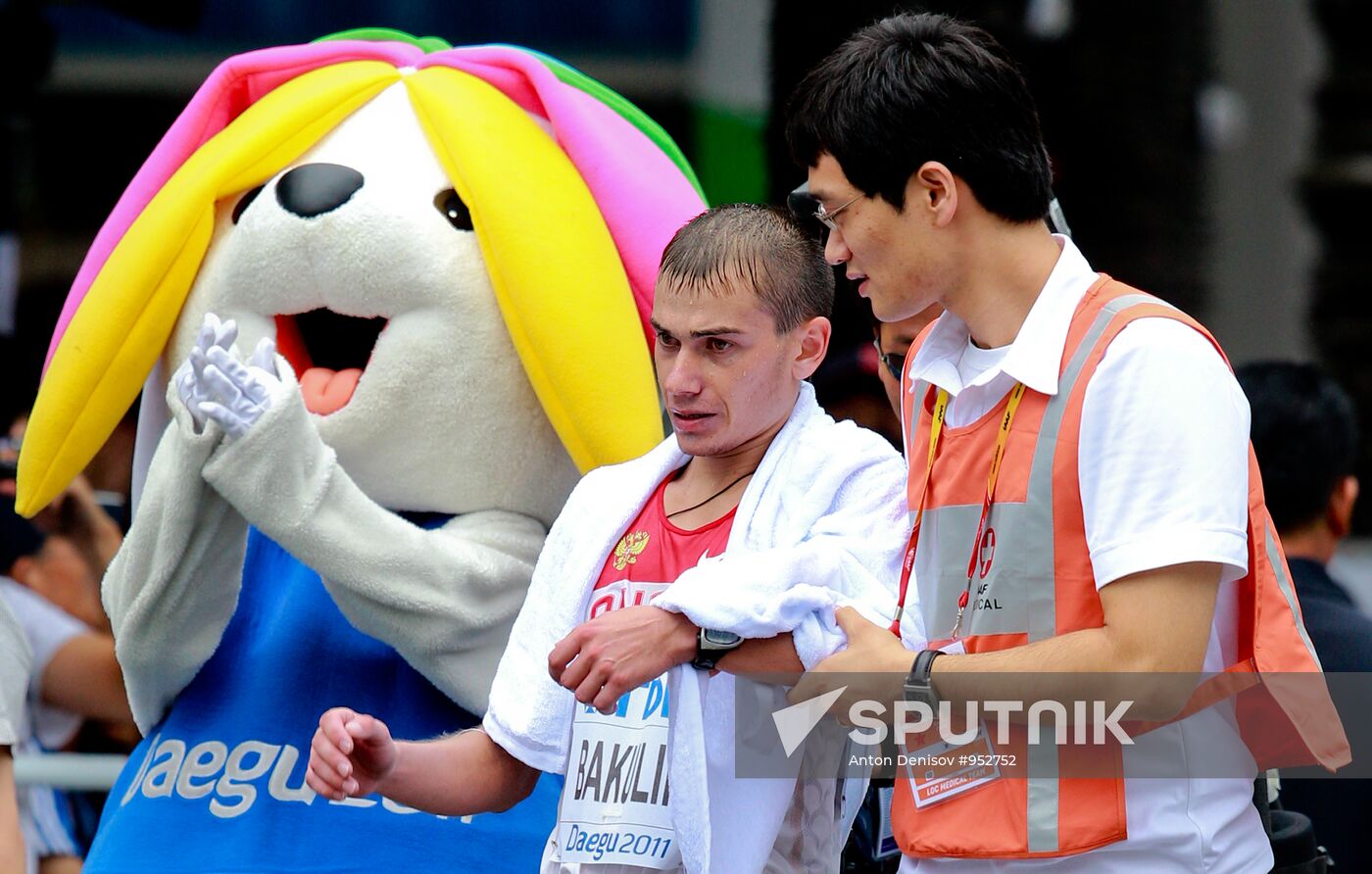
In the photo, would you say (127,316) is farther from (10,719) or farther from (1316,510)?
(1316,510)

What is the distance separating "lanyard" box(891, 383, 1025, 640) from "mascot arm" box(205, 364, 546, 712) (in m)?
1.01

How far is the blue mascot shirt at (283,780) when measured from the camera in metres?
2.95

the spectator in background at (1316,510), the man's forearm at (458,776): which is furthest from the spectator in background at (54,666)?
the spectator in background at (1316,510)

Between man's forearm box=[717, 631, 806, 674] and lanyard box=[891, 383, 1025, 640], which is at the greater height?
lanyard box=[891, 383, 1025, 640]

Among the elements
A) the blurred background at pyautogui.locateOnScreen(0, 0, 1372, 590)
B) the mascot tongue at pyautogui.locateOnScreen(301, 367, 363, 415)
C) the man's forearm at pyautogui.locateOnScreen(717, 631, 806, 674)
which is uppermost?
the man's forearm at pyautogui.locateOnScreen(717, 631, 806, 674)

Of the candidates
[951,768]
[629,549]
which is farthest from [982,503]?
[629,549]

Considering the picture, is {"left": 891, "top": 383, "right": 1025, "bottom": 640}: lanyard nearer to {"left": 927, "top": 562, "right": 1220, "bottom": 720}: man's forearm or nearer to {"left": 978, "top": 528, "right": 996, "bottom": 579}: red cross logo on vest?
{"left": 978, "top": 528, "right": 996, "bottom": 579}: red cross logo on vest

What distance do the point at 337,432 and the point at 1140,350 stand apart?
159 cm

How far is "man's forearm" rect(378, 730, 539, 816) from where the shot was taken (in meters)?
2.38

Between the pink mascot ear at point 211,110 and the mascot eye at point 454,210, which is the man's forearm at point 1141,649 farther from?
the pink mascot ear at point 211,110

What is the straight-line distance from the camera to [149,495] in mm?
3000

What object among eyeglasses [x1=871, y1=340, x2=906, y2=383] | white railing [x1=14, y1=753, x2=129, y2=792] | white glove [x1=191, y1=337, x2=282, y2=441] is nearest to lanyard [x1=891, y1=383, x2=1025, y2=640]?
eyeglasses [x1=871, y1=340, x2=906, y2=383]

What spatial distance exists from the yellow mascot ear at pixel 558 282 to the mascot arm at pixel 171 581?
59cm

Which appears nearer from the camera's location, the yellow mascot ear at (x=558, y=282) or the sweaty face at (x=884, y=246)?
the sweaty face at (x=884, y=246)
